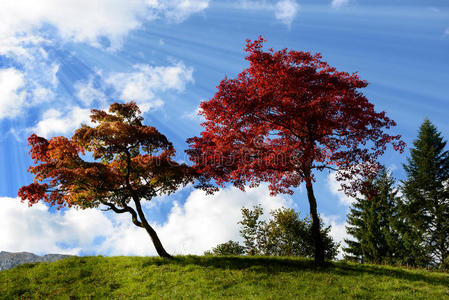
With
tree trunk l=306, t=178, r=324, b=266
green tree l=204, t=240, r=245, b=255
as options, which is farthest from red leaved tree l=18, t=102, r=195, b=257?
green tree l=204, t=240, r=245, b=255

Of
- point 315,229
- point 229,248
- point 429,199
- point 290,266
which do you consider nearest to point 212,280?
point 290,266

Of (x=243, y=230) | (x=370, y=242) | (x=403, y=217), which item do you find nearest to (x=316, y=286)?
(x=243, y=230)

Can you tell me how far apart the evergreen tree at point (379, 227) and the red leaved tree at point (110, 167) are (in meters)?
26.6

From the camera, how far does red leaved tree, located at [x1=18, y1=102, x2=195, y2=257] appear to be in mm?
17406

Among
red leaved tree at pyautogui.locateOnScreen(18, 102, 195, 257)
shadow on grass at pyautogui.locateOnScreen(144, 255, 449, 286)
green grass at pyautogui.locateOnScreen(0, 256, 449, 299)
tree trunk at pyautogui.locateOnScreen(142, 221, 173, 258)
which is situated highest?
red leaved tree at pyautogui.locateOnScreen(18, 102, 195, 257)

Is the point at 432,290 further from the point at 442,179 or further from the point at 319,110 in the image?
the point at 442,179

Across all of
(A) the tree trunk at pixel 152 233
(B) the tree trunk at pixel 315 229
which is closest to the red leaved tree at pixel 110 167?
(A) the tree trunk at pixel 152 233

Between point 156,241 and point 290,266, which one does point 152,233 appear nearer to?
point 156,241

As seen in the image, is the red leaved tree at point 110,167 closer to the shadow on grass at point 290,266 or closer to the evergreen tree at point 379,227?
the shadow on grass at point 290,266

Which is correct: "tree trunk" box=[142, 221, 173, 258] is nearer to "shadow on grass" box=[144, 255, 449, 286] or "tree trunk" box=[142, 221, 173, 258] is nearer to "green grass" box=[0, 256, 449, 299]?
"shadow on grass" box=[144, 255, 449, 286]

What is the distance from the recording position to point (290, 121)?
16656mm

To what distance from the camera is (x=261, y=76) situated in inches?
661

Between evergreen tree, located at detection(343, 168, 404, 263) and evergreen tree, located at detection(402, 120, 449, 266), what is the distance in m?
2.13

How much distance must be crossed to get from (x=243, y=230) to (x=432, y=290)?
62.7 feet
